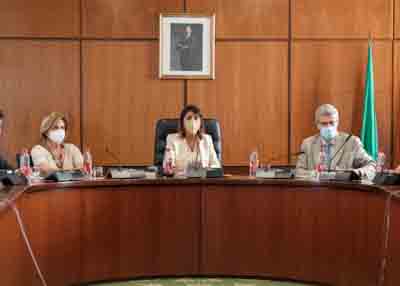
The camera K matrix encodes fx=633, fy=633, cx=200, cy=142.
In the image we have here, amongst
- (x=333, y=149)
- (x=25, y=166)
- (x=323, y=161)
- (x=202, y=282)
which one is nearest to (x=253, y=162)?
(x=323, y=161)

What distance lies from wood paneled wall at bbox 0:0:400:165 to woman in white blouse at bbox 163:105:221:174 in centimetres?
112

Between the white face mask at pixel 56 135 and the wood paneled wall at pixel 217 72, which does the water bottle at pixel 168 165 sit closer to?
the white face mask at pixel 56 135

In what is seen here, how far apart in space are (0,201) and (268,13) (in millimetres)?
3915

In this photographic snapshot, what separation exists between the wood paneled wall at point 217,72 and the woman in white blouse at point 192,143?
112 centimetres

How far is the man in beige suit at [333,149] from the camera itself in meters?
→ 4.58

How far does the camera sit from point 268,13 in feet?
19.8

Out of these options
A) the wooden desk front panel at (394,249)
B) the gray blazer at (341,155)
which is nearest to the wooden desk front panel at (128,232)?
the gray blazer at (341,155)

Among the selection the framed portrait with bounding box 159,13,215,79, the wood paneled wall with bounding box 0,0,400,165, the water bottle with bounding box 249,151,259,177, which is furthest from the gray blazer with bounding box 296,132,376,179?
the framed portrait with bounding box 159,13,215,79

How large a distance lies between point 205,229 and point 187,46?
2.32 metres

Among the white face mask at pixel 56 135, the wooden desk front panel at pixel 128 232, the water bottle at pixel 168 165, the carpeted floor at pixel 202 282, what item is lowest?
the carpeted floor at pixel 202 282

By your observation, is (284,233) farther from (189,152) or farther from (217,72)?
(217,72)

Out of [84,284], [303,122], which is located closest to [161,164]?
[84,284]

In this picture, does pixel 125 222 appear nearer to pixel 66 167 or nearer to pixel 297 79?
pixel 66 167

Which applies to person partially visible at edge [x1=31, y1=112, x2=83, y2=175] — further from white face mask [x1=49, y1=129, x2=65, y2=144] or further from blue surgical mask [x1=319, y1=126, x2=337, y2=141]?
blue surgical mask [x1=319, y1=126, x2=337, y2=141]
